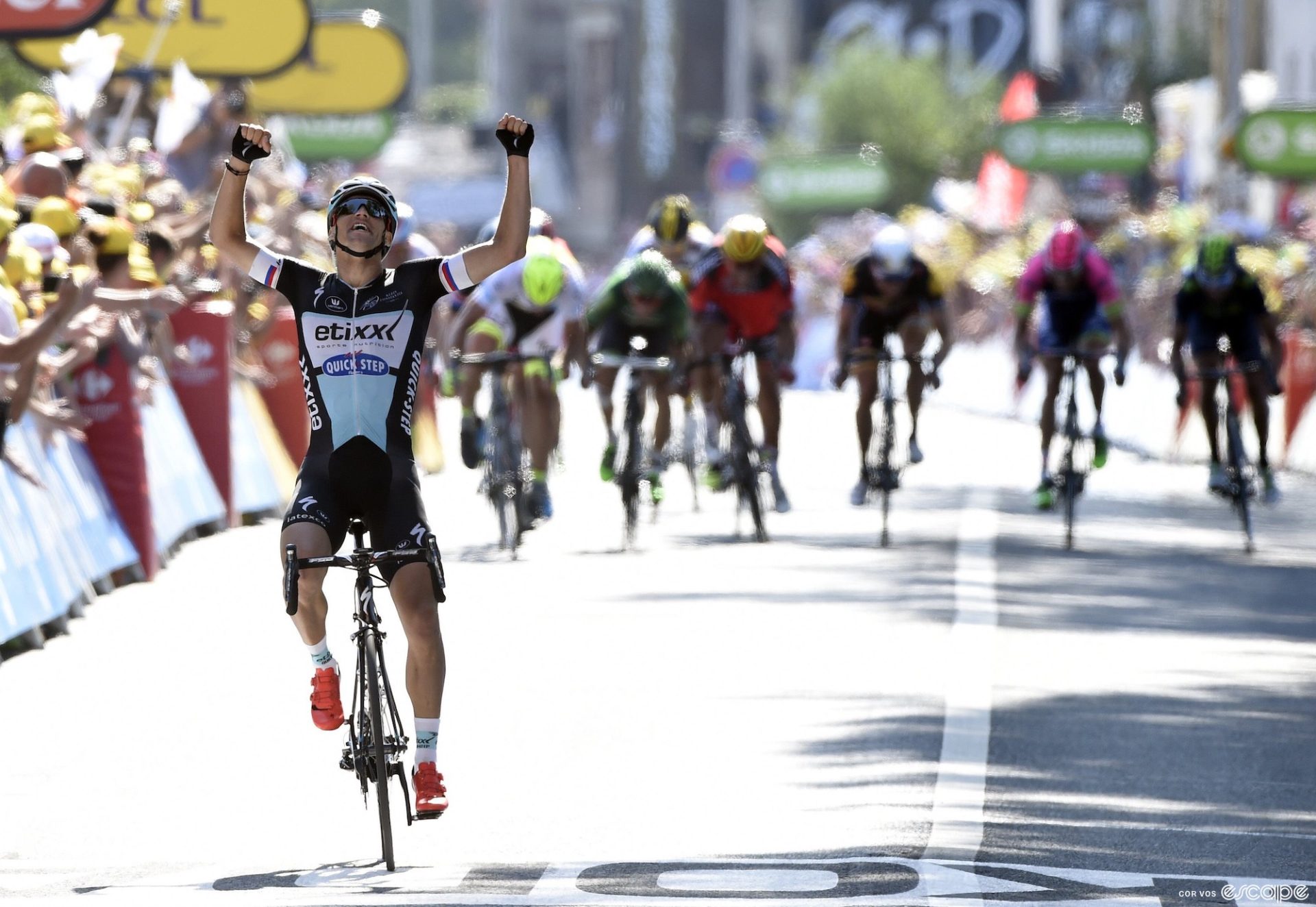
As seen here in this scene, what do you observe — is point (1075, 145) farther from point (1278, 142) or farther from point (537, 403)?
point (537, 403)

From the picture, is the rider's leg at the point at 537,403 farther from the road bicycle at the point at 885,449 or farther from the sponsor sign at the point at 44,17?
the sponsor sign at the point at 44,17

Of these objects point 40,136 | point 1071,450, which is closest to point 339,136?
point 1071,450

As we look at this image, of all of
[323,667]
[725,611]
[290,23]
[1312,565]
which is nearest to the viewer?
[323,667]

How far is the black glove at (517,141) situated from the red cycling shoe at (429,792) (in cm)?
174

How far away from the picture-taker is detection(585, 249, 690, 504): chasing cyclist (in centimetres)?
1822

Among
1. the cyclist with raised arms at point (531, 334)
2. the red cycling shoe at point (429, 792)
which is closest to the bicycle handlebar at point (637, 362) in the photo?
the cyclist with raised arms at point (531, 334)

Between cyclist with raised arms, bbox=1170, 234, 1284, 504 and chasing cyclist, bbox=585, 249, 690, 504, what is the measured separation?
3.08m

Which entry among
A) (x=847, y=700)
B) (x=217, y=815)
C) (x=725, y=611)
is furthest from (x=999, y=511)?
(x=217, y=815)

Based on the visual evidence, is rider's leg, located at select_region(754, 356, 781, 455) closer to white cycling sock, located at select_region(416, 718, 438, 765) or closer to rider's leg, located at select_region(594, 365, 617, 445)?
rider's leg, located at select_region(594, 365, 617, 445)

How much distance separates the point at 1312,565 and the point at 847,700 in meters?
7.01

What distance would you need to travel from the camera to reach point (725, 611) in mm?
14992

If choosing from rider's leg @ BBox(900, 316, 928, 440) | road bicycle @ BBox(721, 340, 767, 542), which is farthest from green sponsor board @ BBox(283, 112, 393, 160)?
road bicycle @ BBox(721, 340, 767, 542)

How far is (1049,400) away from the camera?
19.6 metres

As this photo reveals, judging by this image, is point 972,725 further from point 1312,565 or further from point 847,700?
point 1312,565
